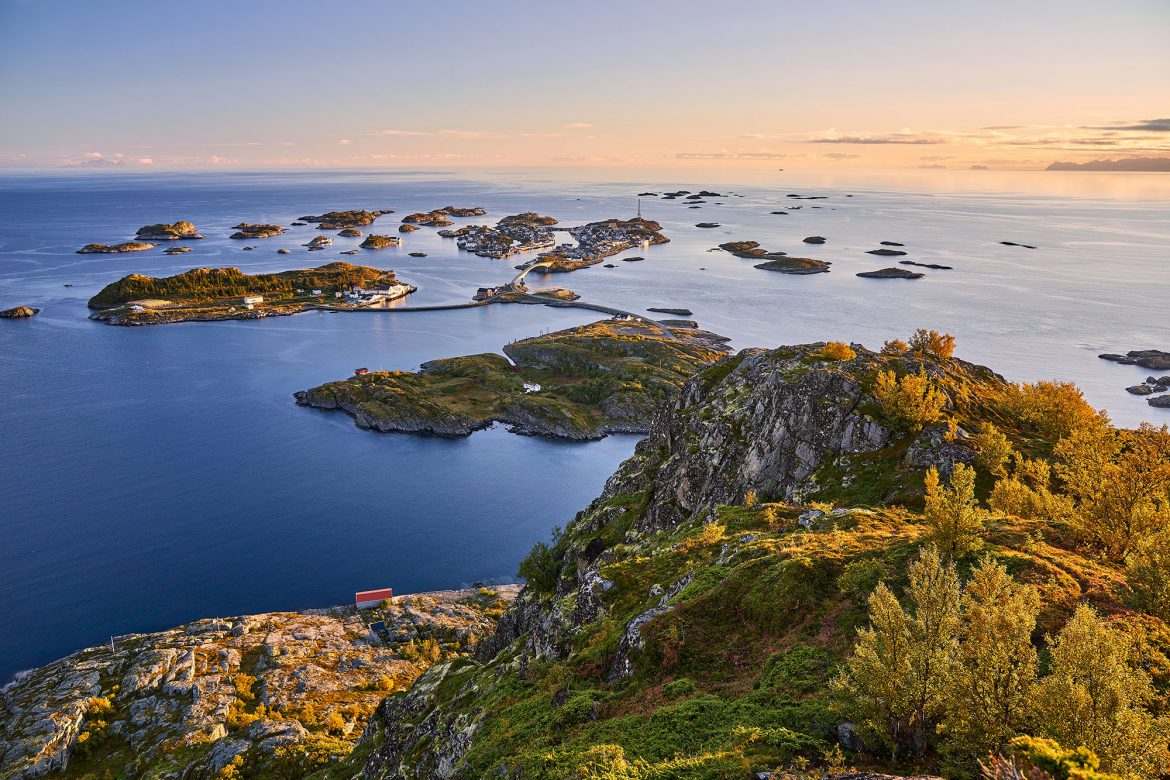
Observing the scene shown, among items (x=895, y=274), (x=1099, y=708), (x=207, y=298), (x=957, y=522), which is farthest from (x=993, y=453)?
(x=207, y=298)

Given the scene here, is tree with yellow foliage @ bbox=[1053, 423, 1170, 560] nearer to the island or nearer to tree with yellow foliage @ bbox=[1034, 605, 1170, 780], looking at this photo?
tree with yellow foliage @ bbox=[1034, 605, 1170, 780]

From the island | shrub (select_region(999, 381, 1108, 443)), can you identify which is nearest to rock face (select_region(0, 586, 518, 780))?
shrub (select_region(999, 381, 1108, 443))

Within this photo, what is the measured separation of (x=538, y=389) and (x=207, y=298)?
12832cm

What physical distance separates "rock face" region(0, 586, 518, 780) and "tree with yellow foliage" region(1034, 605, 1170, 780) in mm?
46575

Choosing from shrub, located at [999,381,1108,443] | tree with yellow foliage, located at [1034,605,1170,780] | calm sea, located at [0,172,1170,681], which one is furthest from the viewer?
calm sea, located at [0,172,1170,681]

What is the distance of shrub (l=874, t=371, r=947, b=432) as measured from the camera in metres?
36.5

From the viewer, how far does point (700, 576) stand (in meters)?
25.4

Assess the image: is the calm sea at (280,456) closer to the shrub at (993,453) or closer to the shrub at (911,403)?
the shrub at (911,403)

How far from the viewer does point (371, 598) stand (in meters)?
64.1

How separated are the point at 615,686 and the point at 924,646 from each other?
489 inches

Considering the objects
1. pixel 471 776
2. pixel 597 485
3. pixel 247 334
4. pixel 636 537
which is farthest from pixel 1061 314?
pixel 247 334

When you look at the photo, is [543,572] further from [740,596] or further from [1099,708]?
[1099,708]

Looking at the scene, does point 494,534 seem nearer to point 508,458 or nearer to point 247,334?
point 508,458

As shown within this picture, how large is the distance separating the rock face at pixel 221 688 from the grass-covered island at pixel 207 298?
142 m
